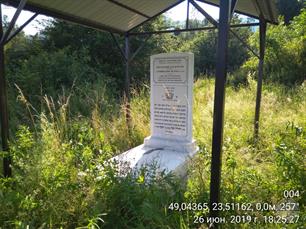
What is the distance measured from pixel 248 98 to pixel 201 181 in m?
6.02

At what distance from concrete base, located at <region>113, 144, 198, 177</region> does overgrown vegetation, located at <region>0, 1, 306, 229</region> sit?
0.22 m

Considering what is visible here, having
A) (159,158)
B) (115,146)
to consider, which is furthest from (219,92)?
(115,146)

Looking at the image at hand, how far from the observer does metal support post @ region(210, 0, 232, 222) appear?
7.29 feet

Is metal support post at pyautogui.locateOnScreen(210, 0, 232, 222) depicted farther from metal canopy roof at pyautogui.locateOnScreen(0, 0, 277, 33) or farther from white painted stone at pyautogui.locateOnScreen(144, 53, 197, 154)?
white painted stone at pyautogui.locateOnScreen(144, 53, 197, 154)

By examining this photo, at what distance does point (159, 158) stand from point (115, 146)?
1364 mm

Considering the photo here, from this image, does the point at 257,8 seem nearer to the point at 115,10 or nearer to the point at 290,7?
the point at 115,10

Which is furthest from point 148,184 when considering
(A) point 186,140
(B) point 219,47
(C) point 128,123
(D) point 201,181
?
(C) point 128,123

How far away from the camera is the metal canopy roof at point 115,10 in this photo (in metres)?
3.59

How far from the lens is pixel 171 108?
4.59 m

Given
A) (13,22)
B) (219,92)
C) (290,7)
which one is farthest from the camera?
(290,7)

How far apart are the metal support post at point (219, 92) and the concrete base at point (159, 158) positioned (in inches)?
38.3

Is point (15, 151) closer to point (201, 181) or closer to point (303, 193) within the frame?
point (201, 181)

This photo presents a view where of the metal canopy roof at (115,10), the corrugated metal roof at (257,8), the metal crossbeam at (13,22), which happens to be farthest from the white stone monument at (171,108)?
the metal crossbeam at (13,22)

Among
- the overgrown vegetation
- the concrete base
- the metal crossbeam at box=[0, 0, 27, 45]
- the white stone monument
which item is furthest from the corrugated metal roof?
the metal crossbeam at box=[0, 0, 27, 45]
